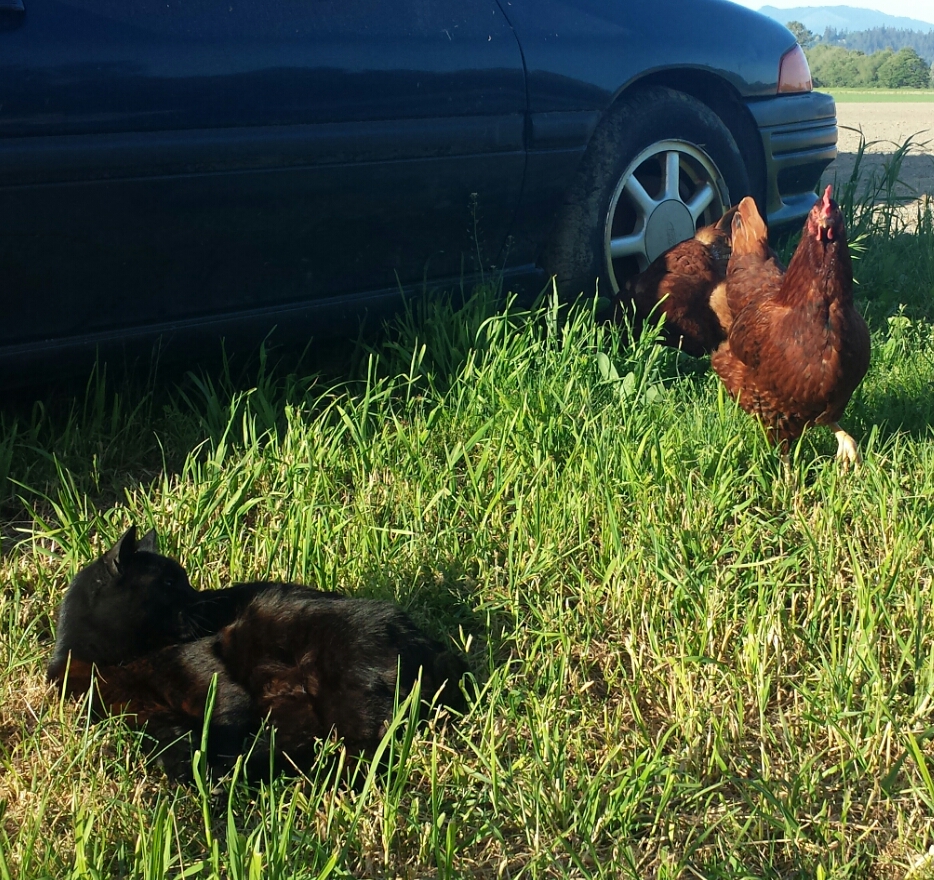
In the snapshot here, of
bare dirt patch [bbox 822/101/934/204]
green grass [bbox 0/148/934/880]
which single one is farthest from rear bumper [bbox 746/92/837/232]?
green grass [bbox 0/148/934/880]

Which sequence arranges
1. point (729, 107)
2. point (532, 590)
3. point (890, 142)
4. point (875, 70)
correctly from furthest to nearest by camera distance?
point (875, 70) < point (890, 142) < point (729, 107) < point (532, 590)

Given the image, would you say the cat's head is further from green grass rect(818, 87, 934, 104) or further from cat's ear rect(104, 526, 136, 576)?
green grass rect(818, 87, 934, 104)

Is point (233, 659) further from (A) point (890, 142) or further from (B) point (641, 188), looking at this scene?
(A) point (890, 142)

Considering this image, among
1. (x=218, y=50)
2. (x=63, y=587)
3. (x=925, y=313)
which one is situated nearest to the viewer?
(x=63, y=587)

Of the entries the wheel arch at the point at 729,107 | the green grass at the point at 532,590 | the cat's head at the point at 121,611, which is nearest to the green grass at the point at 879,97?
the wheel arch at the point at 729,107

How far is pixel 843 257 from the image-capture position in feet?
Result: 10.8

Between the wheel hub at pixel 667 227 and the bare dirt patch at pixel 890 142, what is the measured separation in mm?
1401

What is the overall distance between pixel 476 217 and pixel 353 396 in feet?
2.73

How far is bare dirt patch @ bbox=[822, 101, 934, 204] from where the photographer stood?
877 centimetres

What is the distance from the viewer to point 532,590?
2.61 m

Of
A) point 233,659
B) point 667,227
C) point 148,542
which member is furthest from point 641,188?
point 233,659

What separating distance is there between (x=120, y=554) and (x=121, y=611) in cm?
12

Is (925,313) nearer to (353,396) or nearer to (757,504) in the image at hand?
(757,504)

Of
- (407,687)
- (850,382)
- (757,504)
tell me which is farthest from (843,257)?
(407,687)
